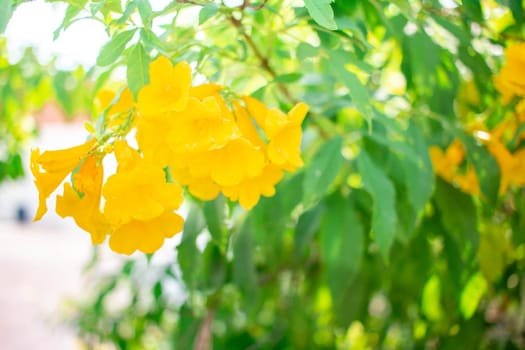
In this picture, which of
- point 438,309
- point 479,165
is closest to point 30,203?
point 438,309

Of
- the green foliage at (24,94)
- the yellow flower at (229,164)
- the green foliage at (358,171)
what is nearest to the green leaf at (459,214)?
the green foliage at (358,171)

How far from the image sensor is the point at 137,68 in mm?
566

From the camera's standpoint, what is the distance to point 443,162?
0.93 m

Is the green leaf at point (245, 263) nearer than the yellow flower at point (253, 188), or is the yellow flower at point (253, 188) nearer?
the yellow flower at point (253, 188)

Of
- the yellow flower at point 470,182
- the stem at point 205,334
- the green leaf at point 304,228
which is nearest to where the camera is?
the yellow flower at point 470,182

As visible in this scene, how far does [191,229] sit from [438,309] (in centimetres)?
87

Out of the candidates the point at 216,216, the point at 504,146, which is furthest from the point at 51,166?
the point at 504,146

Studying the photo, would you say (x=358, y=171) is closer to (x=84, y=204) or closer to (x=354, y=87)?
(x=354, y=87)

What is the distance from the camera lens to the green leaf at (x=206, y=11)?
0.56 metres

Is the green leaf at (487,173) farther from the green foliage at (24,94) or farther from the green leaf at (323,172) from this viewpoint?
the green foliage at (24,94)

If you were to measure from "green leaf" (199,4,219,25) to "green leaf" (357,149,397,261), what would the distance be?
33 centimetres

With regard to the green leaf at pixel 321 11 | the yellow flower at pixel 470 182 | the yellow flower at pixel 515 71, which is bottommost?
the yellow flower at pixel 470 182

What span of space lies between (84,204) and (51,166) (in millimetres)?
50

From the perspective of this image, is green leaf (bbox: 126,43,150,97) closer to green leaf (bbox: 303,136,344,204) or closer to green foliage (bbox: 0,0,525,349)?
green foliage (bbox: 0,0,525,349)
